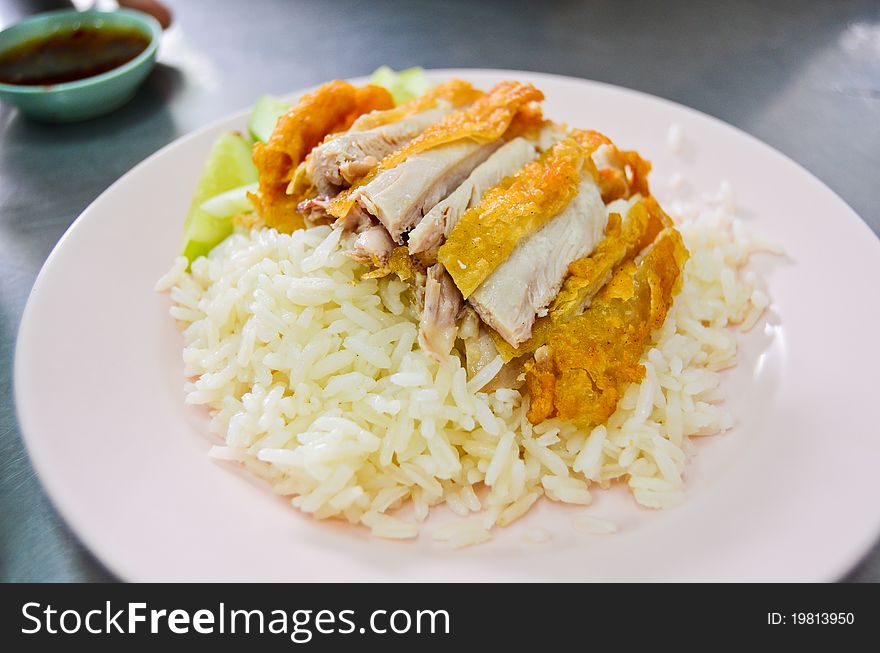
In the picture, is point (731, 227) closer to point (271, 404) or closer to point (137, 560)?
point (271, 404)

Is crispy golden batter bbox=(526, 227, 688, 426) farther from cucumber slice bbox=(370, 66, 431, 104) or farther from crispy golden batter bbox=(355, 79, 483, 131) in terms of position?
cucumber slice bbox=(370, 66, 431, 104)

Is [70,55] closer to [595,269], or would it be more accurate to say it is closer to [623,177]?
[623,177]

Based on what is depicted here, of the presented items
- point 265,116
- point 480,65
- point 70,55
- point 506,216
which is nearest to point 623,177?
point 506,216

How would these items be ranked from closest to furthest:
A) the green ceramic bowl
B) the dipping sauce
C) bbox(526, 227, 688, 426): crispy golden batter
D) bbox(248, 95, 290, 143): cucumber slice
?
bbox(526, 227, 688, 426): crispy golden batter, bbox(248, 95, 290, 143): cucumber slice, the green ceramic bowl, the dipping sauce

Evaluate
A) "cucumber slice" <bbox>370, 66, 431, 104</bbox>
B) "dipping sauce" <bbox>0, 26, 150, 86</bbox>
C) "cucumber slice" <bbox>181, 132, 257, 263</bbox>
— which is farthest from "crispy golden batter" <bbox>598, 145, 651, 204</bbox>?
"dipping sauce" <bbox>0, 26, 150, 86</bbox>

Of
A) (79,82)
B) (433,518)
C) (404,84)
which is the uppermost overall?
(404,84)

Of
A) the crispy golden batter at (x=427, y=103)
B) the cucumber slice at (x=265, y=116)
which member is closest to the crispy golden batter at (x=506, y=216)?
the crispy golden batter at (x=427, y=103)
